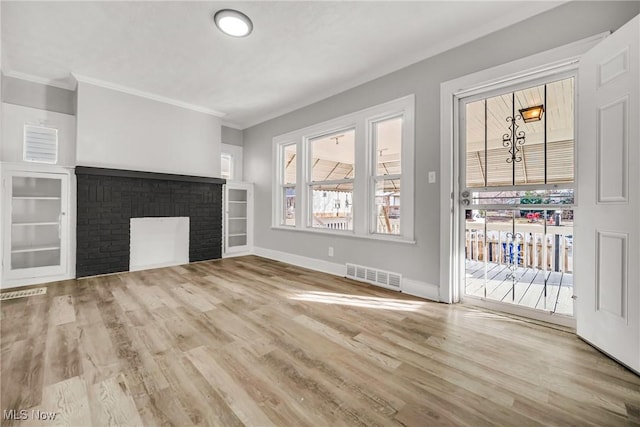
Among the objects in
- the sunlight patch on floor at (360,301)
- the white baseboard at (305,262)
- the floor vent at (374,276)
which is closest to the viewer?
the sunlight patch on floor at (360,301)

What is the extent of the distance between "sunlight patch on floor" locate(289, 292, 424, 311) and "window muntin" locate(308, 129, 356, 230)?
1.23 metres

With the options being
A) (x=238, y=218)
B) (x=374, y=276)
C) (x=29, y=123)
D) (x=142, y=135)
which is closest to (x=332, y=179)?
(x=374, y=276)

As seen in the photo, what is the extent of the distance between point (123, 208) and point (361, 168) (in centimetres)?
345

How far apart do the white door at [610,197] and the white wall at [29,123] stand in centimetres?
572

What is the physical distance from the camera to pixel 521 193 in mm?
2453

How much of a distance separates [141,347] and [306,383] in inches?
47.5

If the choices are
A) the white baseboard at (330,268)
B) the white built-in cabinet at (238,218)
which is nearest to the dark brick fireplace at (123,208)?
the white built-in cabinet at (238,218)

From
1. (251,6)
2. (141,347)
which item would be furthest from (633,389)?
(251,6)

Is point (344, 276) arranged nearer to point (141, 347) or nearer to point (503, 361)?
point (503, 361)

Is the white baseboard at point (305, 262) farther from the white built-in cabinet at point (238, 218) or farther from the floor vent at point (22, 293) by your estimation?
the floor vent at point (22, 293)

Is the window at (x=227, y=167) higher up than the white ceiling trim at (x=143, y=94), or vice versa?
the white ceiling trim at (x=143, y=94)

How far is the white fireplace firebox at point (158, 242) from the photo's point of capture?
423 centimetres

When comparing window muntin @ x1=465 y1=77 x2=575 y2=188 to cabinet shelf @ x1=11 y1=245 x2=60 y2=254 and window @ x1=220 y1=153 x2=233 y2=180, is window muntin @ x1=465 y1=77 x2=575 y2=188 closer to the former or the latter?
window @ x1=220 y1=153 x2=233 y2=180

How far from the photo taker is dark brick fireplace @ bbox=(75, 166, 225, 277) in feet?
11.9
